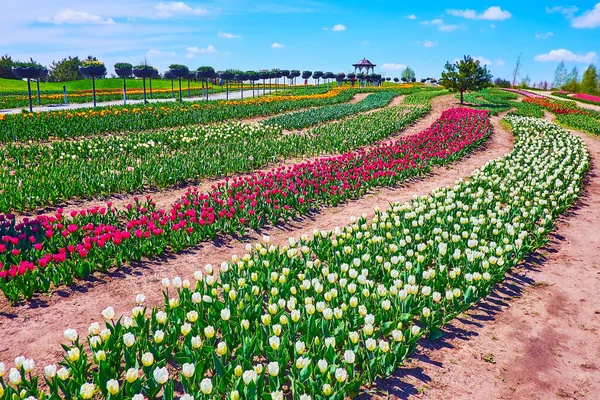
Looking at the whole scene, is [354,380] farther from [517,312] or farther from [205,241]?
[205,241]

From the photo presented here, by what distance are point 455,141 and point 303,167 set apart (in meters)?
8.93

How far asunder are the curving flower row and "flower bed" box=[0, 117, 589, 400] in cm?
137

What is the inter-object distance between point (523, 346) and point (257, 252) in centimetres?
396

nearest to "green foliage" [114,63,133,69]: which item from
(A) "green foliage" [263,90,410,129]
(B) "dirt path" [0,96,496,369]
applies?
(A) "green foliage" [263,90,410,129]

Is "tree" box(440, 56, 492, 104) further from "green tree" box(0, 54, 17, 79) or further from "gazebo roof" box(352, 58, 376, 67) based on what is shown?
"green tree" box(0, 54, 17, 79)

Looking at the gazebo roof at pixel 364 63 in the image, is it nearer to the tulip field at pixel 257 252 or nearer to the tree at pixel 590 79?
the tree at pixel 590 79

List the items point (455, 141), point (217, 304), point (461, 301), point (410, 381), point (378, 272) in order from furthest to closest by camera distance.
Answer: point (455, 141) < point (378, 272) < point (461, 301) < point (217, 304) < point (410, 381)

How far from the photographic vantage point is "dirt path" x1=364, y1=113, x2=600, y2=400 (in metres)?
4.33

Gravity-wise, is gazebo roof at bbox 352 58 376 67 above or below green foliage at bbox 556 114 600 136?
above

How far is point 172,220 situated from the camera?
8367 mm

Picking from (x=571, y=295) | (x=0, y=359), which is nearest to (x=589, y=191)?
(x=571, y=295)

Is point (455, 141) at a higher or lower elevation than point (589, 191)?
higher

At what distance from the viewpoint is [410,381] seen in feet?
14.4

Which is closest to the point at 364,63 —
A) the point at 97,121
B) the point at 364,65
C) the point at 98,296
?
the point at 364,65
